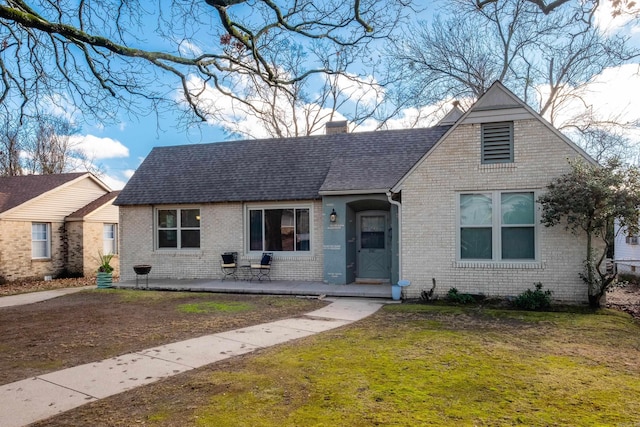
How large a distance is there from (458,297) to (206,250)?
914cm

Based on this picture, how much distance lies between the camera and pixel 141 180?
17578mm

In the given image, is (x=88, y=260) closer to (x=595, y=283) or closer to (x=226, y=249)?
(x=226, y=249)

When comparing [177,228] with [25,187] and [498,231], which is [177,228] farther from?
[498,231]

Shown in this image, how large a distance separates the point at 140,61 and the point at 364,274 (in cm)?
935

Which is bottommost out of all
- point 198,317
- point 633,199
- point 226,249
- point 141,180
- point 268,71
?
point 198,317

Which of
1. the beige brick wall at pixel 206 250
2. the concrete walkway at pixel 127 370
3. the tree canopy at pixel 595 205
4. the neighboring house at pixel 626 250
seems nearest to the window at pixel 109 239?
the beige brick wall at pixel 206 250

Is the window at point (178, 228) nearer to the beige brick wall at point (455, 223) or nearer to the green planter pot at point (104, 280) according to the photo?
the green planter pot at point (104, 280)

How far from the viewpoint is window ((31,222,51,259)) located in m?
20.0

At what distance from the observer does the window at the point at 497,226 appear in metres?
11.0

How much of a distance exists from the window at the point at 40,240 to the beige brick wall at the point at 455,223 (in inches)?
677

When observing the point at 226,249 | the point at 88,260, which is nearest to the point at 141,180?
the point at 226,249

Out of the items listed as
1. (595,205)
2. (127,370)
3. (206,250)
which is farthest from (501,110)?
(206,250)

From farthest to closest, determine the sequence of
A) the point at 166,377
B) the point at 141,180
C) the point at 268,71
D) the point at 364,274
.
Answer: the point at 141,180, the point at 364,274, the point at 268,71, the point at 166,377

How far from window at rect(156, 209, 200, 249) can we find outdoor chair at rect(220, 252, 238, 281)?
1.47 meters
